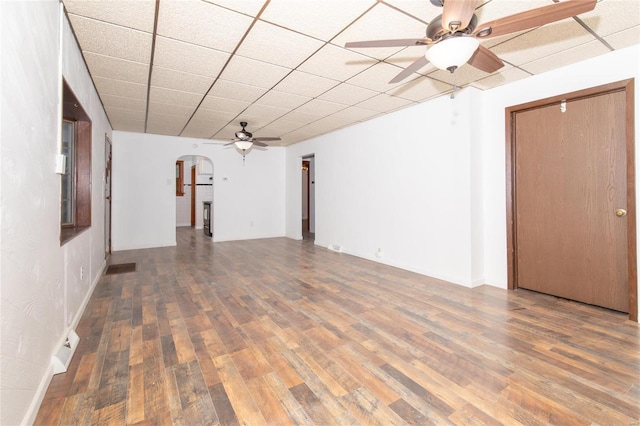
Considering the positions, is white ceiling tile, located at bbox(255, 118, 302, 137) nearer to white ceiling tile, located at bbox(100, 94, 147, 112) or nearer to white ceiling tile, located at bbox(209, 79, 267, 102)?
white ceiling tile, located at bbox(209, 79, 267, 102)

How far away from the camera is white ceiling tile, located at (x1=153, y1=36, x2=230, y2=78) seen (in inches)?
107

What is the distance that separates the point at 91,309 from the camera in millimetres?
3072

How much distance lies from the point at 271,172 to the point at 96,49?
5.52 m

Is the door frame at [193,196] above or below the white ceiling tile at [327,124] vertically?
below

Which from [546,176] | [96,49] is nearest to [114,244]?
[96,49]

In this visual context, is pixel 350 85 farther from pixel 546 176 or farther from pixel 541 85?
pixel 546 176

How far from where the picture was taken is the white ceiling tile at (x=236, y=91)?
3.67 metres

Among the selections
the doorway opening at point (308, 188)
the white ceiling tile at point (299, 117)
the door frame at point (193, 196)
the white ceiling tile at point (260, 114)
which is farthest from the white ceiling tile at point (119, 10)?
the door frame at point (193, 196)

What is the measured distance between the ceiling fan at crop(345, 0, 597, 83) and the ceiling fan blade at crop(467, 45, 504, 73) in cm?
3

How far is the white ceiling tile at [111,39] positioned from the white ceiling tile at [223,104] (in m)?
1.29

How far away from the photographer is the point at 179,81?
11.7 ft

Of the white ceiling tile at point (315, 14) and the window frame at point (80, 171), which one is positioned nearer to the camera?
the white ceiling tile at point (315, 14)

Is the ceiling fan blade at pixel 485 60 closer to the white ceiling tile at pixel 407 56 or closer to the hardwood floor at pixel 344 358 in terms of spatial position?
the white ceiling tile at pixel 407 56

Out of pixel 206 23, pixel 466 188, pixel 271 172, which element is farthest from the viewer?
pixel 271 172
